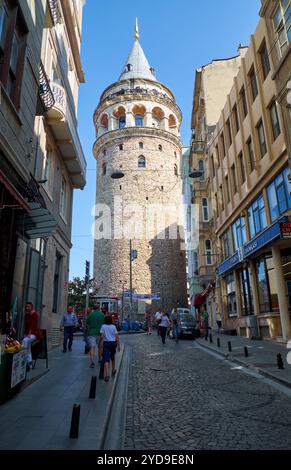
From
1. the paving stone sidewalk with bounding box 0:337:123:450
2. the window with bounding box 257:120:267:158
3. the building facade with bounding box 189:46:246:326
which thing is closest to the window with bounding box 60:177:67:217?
the paving stone sidewalk with bounding box 0:337:123:450

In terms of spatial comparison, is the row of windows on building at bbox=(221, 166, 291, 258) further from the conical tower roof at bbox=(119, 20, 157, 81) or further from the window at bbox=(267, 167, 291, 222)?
the conical tower roof at bbox=(119, 20, 157, 81)

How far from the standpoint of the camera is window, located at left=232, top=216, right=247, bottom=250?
1806cm

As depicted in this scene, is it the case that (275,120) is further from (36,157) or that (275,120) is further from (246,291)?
(36,157)

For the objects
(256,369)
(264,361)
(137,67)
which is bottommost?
(256,369)

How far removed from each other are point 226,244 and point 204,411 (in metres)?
17.2

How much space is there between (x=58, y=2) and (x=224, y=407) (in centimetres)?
1577

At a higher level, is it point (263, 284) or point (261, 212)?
point (261, 212)

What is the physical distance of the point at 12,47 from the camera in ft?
25.2

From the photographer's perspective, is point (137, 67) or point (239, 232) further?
point (137, 67)

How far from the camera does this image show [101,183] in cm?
4159

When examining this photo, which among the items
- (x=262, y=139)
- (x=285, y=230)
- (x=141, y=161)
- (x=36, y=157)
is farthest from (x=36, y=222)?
(x=141, y=161)

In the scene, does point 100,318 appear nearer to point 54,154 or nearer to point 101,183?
point 54,154

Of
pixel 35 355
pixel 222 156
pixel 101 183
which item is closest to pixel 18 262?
pixel 35 355

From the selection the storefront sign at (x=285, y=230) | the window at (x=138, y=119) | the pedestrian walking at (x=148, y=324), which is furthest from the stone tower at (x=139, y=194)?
the storefront sign at (x=285, y=230)
